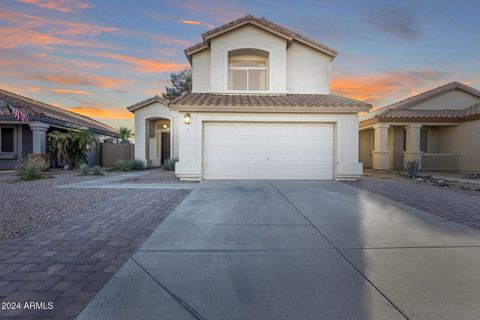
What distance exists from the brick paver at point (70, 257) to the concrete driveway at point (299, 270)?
9.0 inches

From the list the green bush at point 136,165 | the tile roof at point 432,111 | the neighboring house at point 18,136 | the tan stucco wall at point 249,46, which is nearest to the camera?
the tan stucco wall at point 249,46

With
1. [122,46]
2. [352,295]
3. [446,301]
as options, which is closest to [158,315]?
[352,295]

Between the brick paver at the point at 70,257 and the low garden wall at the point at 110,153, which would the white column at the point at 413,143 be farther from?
the low garden wall at the point at 110,153

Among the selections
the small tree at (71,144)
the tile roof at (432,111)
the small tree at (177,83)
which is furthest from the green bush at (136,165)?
the small tree at (177,83)

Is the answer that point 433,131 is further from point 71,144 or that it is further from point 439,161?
point 71,144

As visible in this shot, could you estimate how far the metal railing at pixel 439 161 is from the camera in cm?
1664

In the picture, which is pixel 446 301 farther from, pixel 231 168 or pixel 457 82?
pixel 457 82

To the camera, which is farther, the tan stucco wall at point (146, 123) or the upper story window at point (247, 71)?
the tan stucco wall at point (146, 123)

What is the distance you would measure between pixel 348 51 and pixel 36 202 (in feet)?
53.9

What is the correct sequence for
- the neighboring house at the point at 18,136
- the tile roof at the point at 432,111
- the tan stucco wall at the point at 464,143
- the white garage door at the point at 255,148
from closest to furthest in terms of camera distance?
1. the white garage door at the point at 255,148
2. the tan stucco wall at the point at 464,143
3. the neighboring house at the point at 18,136
4. the tile roof at the point at 432,111

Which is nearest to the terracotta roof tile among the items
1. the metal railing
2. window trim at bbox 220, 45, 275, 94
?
window trim at bbox 220, 45, 275, 94

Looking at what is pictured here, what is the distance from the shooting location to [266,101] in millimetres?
11555

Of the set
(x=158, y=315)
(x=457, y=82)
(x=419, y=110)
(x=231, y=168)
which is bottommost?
(x=158, y=315)

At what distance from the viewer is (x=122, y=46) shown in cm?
1430
